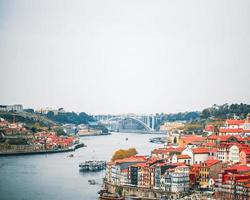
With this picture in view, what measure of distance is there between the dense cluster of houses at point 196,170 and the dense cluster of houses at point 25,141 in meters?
9.75

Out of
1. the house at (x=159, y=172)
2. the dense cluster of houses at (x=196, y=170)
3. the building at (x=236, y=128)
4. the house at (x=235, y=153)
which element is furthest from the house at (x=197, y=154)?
the building at (x=236, y=128)

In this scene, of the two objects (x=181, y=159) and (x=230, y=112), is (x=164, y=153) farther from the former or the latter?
(x=230, y=112)

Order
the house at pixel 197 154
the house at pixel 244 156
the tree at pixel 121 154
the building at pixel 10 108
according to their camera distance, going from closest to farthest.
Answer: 1. the house at pixel 244 156
2. the house at pixel 197 154
3. the tree at pixel 121 154
4. the building at pixel 10 108

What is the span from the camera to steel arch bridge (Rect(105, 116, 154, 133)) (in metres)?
44.7

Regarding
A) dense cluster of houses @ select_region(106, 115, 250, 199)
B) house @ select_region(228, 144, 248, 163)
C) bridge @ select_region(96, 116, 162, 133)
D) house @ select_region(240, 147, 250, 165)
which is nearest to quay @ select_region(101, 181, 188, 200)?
dense cluster of houses @ select_region(106, 115, 250, 199)

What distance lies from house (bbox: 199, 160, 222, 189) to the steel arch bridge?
1240 inches

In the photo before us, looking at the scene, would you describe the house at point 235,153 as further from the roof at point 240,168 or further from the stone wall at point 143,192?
the stone wall at point 143,192

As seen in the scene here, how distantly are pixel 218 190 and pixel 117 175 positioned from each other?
270 centimetres

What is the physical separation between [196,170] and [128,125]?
1408 inches

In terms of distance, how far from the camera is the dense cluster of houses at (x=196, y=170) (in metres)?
10.0

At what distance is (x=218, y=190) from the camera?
33.0ft

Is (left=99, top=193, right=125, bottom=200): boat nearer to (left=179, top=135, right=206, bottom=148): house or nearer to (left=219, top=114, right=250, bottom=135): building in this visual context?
(left=179, top=135, right=206, bottom=148): house

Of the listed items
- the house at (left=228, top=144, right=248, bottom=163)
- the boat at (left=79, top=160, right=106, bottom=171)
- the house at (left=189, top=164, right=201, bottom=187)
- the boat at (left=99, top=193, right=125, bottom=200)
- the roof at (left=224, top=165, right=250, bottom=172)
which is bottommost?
the boat at (left=99, top=193, right=125, bottom=200)

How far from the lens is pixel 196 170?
37.5 feet
